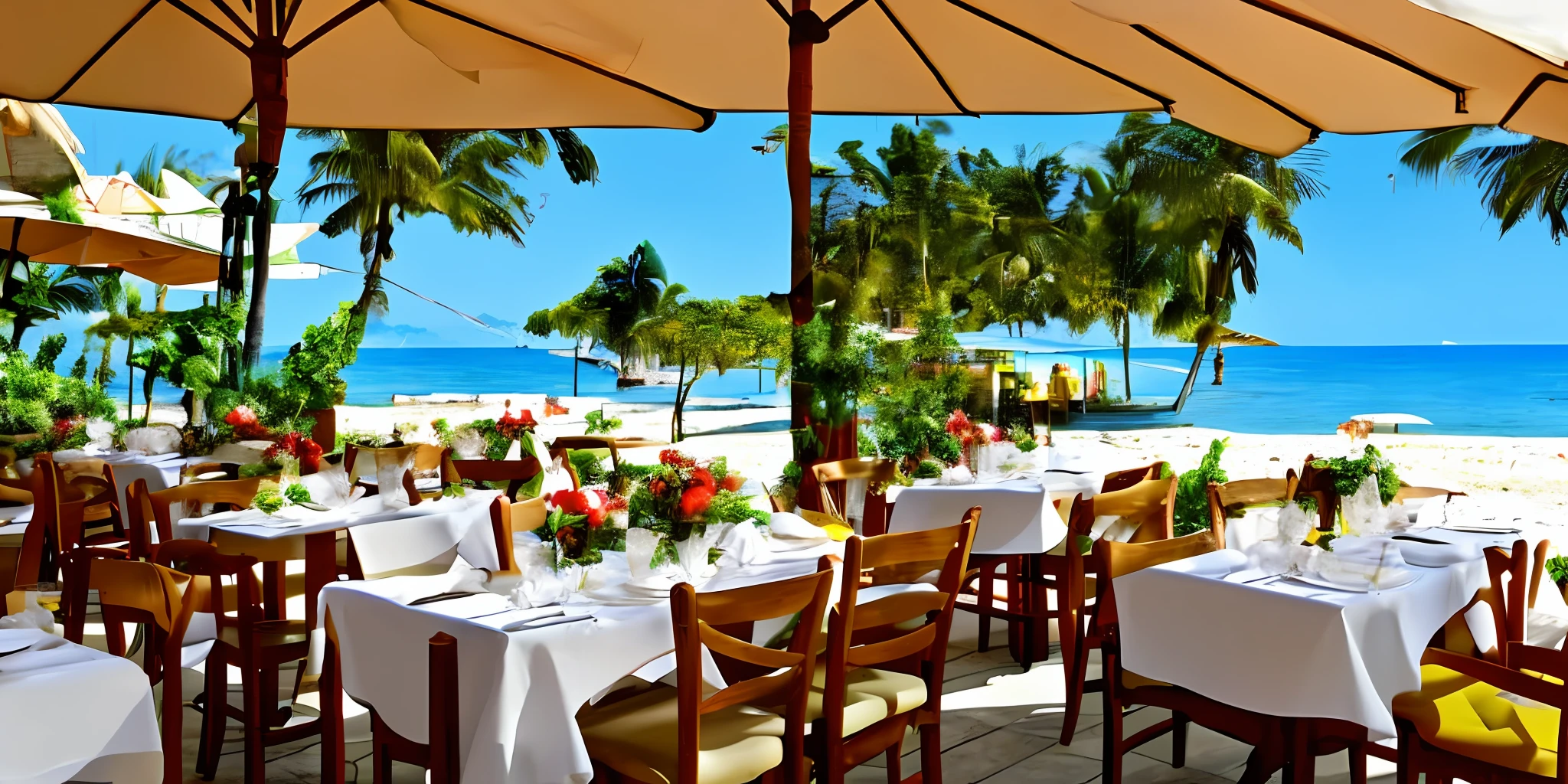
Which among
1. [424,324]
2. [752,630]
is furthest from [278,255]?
[424,324]

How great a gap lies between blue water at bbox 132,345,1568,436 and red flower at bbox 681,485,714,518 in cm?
3069

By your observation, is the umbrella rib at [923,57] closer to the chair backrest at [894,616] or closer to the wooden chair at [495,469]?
the chair backrest at [894,616]

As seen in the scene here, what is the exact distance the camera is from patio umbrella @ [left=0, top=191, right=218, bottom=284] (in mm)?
8102

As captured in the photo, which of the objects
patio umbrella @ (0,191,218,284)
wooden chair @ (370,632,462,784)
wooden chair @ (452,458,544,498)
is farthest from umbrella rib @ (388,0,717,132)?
patio umbrella @ (0,191,218,284)

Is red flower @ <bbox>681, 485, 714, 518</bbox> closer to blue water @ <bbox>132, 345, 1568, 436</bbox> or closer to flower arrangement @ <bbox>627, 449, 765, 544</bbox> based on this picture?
flower arrangement @ <bbox>627, 449, 765, 544</bbox>

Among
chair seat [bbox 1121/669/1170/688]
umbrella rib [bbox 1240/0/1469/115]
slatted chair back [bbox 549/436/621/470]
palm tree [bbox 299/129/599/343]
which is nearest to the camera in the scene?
chair seat [bbox 1121/669/1170/688]

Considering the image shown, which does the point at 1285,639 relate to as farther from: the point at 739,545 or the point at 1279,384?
the point at 1279,384

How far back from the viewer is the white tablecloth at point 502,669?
2486 millimetres

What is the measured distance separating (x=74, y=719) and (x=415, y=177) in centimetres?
2597

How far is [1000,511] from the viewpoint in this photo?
5.23 meters

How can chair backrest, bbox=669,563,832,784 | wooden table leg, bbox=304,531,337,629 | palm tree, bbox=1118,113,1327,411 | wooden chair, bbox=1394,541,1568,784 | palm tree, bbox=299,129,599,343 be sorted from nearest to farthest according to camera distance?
chair backrest, bbox=669,563,832,784, wooden chair, bbox=1394,541,1568,784, wooden table leg, bbox=304,531,337,629, palm tree, bbox=299,129,599,343, palm tree, bbox=1118,113,1327,411

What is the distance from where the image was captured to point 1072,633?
467cm

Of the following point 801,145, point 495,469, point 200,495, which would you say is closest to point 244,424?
point 495,469

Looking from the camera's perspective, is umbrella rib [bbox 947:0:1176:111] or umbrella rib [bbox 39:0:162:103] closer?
umbrella rib [bbox 39:0:162:103]
